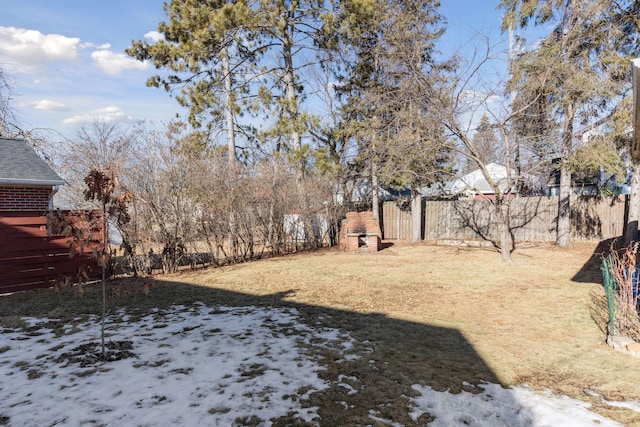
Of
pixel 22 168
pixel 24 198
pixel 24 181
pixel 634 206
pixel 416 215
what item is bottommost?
pixel 416 215

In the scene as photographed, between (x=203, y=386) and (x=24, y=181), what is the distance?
8059mm

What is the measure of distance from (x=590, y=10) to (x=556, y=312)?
894 cm

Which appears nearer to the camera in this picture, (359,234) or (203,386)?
(203,386)

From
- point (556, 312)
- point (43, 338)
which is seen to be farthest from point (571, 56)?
point (43, 338)

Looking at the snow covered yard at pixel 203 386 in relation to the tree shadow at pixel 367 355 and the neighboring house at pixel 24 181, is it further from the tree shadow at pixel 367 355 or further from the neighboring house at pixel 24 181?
the neighboring house at pixel 24 181

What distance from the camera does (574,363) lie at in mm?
3805

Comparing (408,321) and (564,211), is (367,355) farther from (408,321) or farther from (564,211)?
(564,211)

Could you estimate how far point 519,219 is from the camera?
14.4 m

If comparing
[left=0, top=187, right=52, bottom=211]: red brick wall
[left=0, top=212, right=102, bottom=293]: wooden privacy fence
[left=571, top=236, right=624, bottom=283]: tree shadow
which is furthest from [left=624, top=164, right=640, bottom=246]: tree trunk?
[left=0, top=187, right=52, bottom=211]: red brick wall

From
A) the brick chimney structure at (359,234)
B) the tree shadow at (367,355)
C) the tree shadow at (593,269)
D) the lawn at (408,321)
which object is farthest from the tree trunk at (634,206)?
the tree shadow at (367,355)

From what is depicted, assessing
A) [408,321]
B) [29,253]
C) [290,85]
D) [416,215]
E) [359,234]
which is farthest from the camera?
[416,215]

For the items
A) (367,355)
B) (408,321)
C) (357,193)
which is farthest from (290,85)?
(367,355)

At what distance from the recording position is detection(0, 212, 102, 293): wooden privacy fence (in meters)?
6.91

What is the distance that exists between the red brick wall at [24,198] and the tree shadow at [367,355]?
3.14m
